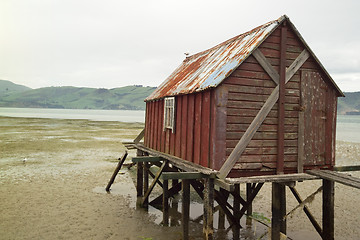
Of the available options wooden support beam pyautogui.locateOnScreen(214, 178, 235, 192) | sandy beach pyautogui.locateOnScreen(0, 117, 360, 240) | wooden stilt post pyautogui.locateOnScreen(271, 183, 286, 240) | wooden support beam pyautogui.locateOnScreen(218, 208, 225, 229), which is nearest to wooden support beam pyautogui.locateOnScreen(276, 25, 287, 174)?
wooden stilt post pyautogui.locateOnScreen(271, 183, 286, 240)

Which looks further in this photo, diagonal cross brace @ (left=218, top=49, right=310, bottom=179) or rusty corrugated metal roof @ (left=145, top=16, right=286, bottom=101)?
rusty corrugated metal roof @ (left=145, top=16, right=286, bottom=101)

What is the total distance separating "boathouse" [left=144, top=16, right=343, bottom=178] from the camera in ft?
24.5

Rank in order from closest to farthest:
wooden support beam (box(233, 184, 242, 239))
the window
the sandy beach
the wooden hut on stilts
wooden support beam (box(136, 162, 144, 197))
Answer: the wooden hut on stilts
the sandy beach
wooden support beam (box(233, 184, 242, 239))
the window
wooden support beam (box(136, 162, 144, 197))

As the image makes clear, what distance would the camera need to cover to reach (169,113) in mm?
10492

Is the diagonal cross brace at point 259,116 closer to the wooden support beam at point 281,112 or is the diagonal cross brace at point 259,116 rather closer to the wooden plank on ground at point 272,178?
the wooden support beam at point 281,112

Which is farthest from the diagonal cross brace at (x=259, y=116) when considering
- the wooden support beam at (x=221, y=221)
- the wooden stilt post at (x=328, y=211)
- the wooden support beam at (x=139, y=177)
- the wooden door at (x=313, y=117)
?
the wooden support beam at (x=139, y=177)

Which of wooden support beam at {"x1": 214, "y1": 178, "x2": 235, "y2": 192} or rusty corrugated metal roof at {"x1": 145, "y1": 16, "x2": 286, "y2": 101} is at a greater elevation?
rusty corrugated metal roof at {"x1": 145, "y1": 16, "x2": 286, "y2": 101}

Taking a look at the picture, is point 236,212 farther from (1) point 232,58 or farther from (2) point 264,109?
(1) point 232,58

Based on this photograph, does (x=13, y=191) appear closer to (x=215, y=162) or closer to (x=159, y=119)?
(x=159, y=119)

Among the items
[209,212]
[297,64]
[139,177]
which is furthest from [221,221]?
[297,64]

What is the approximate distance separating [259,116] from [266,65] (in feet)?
4.60

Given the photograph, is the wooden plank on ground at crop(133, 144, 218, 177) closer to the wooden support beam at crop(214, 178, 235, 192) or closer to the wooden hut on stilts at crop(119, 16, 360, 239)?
the wooden hut on stilts at crop(119, 16, 360, 239)

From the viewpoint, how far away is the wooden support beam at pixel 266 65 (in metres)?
7.71

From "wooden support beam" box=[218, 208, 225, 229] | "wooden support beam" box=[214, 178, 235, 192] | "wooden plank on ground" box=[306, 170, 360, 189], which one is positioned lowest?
"wooden support beam" box=[218, 208, 225, 229]
